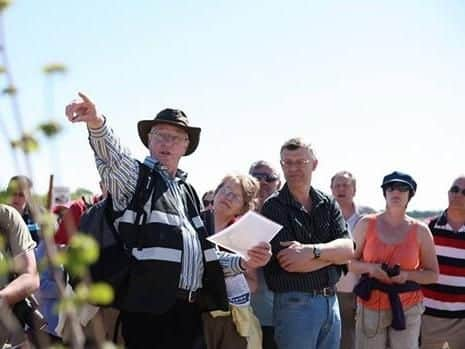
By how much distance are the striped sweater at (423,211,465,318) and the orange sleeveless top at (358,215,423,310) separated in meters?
0.58

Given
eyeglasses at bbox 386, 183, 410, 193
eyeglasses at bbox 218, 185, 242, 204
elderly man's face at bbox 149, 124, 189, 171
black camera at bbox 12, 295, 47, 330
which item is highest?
elderly man's face at bbox 149, 124, 189, 171

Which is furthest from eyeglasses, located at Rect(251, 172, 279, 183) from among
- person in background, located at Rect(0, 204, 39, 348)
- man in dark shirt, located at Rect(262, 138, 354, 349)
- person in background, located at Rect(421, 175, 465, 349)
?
Answer: person in background, located at Rect(0, 204, 39, 348)

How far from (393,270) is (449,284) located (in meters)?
0.88

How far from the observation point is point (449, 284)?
617 centimetres

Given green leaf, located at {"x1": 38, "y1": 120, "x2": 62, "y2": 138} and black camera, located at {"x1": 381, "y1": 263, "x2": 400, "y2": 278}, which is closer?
green leaf, located at {"x1": 38, "y1": 120, "x2": 62, "y2": 138}

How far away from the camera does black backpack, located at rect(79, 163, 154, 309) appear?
11.6 ft

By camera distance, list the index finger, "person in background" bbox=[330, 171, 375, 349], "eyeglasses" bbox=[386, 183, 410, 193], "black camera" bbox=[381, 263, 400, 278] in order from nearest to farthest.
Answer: the index finger, "black camera" bbox=[381, 263, 400, 278], "eyeglasses" bbox=[386, 183, 410, 193], "person in background" bbox=[330, 171, 375, 349]

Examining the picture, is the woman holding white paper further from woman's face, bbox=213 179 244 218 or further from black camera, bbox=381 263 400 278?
black camera, bbox=381 263 400 278

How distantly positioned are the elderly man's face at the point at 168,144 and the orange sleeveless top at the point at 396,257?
220 centimetres

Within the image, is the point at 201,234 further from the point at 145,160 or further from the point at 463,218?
the point at 463,218

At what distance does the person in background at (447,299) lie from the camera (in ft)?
20.2

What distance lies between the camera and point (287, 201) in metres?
4.71

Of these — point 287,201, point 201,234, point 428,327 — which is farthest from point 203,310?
point 428,327

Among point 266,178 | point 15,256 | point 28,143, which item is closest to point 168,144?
point 15,256
